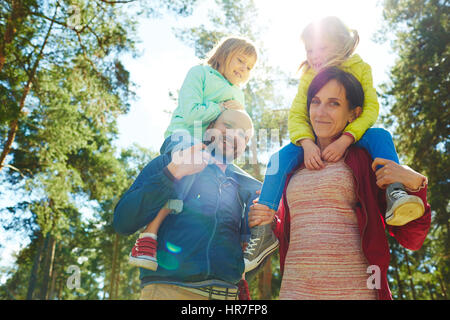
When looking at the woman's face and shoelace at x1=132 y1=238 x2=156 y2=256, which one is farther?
the woman's face

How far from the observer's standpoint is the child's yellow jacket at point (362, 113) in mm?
2286

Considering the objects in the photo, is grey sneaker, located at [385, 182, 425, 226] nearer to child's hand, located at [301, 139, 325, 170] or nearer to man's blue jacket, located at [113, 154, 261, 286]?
child's hand, located at [301, 139, 325, 170]

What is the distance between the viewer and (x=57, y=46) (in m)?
10.7

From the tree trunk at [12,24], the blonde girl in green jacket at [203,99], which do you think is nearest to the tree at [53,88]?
the tree trunk at [12,24]

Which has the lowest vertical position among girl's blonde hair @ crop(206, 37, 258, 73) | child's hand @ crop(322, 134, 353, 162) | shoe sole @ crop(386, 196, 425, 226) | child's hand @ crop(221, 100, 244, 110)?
shoe sole @ crop(386, 196, 425, 226)

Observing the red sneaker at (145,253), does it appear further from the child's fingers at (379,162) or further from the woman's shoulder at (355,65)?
the woman's shoulder at (355,65)

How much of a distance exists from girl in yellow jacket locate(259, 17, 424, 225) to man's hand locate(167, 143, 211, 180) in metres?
0.49

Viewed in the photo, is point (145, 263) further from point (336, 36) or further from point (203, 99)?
point (336, 36)

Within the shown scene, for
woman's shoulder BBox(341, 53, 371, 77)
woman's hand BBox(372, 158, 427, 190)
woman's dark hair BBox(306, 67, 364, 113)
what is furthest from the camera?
woman's shoulder BBox(341, 53, 371, 77)

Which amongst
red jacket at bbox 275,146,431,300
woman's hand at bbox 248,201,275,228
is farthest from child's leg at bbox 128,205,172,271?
red jacket at bbox 275,146,431,300

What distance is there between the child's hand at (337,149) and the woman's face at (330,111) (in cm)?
13

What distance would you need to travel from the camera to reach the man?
1.92 meters

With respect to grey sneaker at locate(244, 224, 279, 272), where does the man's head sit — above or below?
above

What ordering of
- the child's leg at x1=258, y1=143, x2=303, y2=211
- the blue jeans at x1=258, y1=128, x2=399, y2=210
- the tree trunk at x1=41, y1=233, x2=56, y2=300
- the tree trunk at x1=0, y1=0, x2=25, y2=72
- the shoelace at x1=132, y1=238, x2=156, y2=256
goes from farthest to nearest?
1. the tree trunk at x1=41, y1=233, x2=56, y2=300
2. the tree trunk at x1=0, y1=0, x2=25, y2=72
3. the child's leg at x1=258, y1=143, x2=303, y2=211
4. the blue jeans at x1=258, y1=128, x2=399, y2=210
5. the shoelace at x1=132, y1=238, x2=156, y2=256
